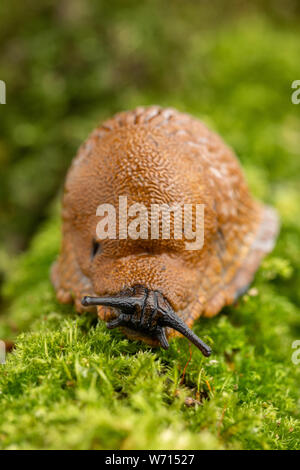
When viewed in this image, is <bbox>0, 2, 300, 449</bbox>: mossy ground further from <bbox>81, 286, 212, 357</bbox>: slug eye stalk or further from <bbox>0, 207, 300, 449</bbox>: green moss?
<bbox>81, 286, 212, 357</bbox>: slug eye stalk

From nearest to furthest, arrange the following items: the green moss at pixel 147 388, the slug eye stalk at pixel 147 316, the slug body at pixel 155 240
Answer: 1. the green moss at pixel 147 388
2. the slug eye stalk at pixel 147 316
3. the slug body at pixel 155 240

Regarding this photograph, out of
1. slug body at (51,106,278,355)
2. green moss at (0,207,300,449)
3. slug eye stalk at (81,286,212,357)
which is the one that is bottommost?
green moss at (0,207,300,449)

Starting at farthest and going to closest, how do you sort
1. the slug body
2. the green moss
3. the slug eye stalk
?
the slug body
the slug eye stalk
the green moss

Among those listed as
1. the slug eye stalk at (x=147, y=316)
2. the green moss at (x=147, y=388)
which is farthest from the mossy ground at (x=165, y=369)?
the slug eye stalk at (x=147, y=316)

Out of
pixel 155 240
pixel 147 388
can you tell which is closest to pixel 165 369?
pixel 147 388

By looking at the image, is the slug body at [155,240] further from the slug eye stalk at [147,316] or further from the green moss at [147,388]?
the green moss at [147,388]

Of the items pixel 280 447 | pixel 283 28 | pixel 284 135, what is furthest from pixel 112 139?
pixel 283 28

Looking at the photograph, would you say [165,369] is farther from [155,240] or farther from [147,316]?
[155,240]

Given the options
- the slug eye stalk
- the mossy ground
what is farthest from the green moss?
the slug eye stalk
